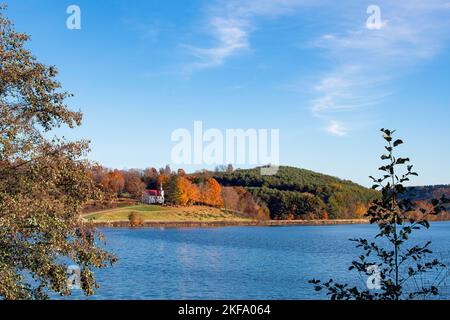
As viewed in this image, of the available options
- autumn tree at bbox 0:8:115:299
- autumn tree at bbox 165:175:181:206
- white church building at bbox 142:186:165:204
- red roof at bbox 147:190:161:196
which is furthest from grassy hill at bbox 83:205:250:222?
autumn tree at bbox 0:8:115:299

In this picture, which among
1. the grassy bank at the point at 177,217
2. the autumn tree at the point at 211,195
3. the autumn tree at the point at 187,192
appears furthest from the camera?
the autumn tree at the point at 211,195

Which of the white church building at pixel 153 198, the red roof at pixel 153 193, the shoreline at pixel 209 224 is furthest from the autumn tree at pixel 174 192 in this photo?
the shoreline at pixel 209 224

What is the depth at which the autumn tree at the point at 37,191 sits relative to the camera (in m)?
14.4

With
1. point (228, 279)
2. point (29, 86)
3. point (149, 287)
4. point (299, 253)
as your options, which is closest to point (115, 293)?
point (149, 287)

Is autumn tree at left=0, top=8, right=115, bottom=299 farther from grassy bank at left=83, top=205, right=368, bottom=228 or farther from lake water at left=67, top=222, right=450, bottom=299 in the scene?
grassy bank at left=83, top=205, right=368, bottom=228

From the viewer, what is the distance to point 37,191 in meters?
15.1

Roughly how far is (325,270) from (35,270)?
43.3 metres

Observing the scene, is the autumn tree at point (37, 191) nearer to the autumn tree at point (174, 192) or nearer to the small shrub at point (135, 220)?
the small shrub at point (135, 220)

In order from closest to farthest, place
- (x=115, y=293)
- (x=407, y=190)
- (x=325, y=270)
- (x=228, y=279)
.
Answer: (x=407, y=190) < (x=115, y=293) < (x=228, y=279) < (x=325, y=270)

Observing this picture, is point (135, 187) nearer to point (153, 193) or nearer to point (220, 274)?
point (153, 193)

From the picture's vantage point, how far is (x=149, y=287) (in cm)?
4191

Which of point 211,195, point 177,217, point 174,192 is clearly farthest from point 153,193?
point 211,195

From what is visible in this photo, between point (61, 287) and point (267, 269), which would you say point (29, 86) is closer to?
point (61, 287)

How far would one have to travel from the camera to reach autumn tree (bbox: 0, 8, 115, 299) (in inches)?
566
